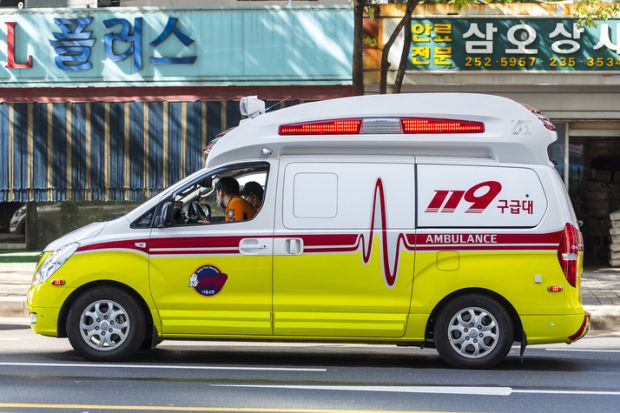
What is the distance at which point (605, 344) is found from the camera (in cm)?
1245

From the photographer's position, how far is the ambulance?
1009 centimetres

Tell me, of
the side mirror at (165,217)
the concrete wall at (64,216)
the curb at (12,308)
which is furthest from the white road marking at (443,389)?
the concrete wall at (64,216)

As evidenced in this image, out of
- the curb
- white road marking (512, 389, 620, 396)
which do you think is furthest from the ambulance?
the curb

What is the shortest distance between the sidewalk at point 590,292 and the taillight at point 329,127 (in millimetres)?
5020

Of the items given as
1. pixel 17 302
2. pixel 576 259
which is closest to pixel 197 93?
pixel 17 302

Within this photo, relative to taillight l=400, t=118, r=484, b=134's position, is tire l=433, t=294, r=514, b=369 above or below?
below

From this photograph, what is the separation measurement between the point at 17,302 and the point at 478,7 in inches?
350

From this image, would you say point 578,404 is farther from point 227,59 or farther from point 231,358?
point 227,59

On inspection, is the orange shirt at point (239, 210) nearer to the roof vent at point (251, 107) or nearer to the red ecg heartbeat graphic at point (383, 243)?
the roof vent at point (251, 107)

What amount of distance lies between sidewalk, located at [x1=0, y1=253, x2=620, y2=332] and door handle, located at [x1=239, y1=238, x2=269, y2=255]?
5.23 meters

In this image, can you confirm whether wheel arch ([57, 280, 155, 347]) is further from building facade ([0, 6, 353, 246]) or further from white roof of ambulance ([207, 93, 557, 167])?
building facade ([0, 6, 353, 246])

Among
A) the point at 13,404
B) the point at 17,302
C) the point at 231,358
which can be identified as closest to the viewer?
the point at 13,404

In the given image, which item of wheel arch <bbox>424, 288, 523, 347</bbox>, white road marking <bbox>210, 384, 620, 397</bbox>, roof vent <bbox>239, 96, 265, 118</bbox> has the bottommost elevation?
white road marking <bbox>210, 384, 620, 397</bbox>

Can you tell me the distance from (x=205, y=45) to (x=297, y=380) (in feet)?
35.6
